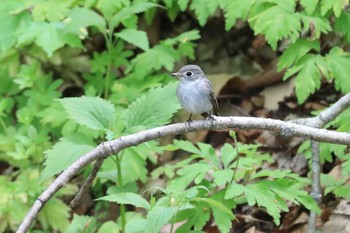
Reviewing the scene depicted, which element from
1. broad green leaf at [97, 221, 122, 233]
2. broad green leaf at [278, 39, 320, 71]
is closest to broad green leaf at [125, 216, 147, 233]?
broad green leaf at [97, 221, 122, 233]

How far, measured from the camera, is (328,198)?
470cm

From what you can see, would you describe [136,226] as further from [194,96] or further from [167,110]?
[194,96]

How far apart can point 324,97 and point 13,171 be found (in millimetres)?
3054

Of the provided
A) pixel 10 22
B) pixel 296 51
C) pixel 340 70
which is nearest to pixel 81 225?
pixel 296 51

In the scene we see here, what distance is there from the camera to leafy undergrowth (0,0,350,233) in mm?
3777

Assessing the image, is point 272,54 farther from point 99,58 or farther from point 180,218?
point 180,218

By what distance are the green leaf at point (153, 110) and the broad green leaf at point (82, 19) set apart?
1.69 metres

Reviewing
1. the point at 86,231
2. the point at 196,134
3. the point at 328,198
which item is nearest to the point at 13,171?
the point at 196,134

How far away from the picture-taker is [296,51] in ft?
14.5

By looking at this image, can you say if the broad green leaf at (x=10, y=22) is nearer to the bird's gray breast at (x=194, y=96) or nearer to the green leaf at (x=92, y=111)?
the green leaf at (x=92, y=111)

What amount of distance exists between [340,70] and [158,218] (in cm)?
187

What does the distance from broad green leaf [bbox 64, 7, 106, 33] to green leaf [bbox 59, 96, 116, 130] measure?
5.44 ft

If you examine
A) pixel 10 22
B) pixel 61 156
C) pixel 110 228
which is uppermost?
pixel 10 22

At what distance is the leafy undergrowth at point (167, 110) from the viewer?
3.78m
